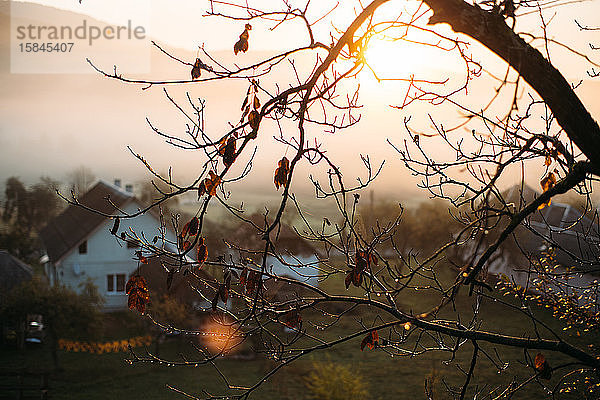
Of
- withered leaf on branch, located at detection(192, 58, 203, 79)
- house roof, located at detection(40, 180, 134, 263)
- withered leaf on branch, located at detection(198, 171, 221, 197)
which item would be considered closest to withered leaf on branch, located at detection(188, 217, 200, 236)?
withered leaf on branch, located at detection(198, 171, 221, 197)

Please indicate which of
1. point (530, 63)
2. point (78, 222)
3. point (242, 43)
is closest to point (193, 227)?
point (242, 43)

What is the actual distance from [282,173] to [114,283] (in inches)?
762

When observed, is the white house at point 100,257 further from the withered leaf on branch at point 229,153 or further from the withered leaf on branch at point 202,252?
the withered leaf on branch at point 229,153

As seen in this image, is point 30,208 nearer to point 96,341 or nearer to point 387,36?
point 96,341

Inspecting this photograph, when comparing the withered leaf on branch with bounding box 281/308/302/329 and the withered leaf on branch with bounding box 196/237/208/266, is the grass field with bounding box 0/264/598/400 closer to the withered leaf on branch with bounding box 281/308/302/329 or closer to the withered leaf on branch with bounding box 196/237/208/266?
the withered leaf on branch with bounding box 281/308/302/329

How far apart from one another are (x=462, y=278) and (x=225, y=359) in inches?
528

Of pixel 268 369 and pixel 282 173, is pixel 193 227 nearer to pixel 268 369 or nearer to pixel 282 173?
pixel 282 173

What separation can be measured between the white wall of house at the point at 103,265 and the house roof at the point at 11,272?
1.16m

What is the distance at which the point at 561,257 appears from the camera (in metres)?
20.5

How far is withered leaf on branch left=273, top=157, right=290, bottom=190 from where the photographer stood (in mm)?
2436

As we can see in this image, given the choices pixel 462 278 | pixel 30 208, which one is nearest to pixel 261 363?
pixel 462 278

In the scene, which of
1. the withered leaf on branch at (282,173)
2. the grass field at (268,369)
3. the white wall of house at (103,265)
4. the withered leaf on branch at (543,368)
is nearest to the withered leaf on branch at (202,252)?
the withered leaf on branch at (282,173)

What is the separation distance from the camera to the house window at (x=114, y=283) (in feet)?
66.9

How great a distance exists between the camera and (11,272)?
62.9 ft
